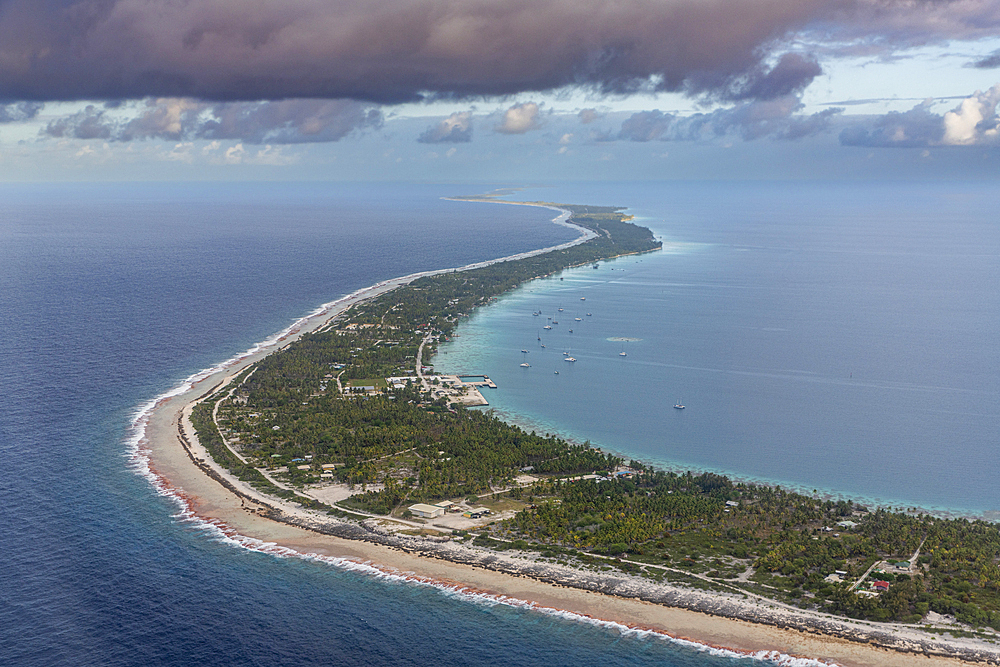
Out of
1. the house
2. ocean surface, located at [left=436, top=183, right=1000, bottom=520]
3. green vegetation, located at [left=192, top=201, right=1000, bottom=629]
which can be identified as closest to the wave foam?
green vegetation, located at [left=192, top=201, right=1000, bottom=629]

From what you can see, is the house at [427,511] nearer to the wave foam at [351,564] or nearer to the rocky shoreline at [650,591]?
the rocky shoreline at [650,591]

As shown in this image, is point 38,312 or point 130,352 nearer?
point 130,352

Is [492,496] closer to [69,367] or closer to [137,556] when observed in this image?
[137,556]

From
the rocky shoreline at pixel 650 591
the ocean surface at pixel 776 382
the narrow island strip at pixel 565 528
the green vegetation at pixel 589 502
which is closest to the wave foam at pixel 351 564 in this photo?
the narrow island strip at pixel 565 528

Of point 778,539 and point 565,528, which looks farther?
point 565,528

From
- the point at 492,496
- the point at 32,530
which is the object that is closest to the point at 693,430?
the point at 492,496

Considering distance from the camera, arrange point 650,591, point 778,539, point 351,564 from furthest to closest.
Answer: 1. point 778,539
2. point 351,564
3. point 650,591

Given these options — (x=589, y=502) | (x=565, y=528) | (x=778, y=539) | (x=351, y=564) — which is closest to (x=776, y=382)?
(x=778, y=539)

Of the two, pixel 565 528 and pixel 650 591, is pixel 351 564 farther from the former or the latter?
pixel 650 591
